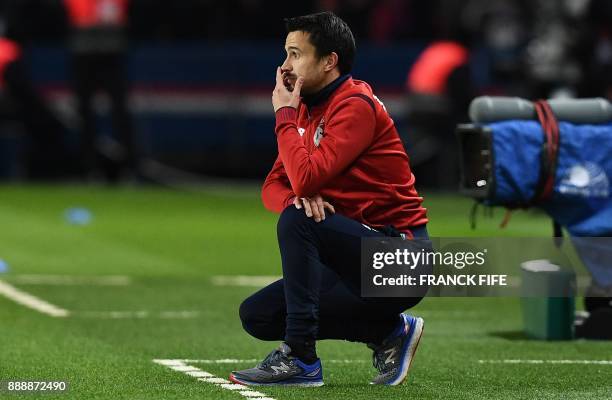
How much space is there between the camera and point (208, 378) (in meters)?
7.27

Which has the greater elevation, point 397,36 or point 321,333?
point 321,333

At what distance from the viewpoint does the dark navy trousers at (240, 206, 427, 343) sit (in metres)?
6.83

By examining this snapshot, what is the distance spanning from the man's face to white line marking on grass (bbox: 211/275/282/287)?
450 cm

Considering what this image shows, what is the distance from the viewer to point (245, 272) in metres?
12.2

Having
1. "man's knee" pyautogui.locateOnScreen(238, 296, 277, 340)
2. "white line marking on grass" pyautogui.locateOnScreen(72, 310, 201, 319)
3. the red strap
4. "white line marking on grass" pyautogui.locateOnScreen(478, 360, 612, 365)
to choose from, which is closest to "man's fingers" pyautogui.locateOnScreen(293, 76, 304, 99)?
"man's knee" pyautogui.locateOnScreen(238, 296, 277, 340)

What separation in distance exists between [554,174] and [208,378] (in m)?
2.34

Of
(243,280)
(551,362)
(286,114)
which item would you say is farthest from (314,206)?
(243,280)

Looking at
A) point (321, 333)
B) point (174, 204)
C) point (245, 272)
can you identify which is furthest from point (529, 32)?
point (321, 333)

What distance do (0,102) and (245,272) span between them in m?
8.79

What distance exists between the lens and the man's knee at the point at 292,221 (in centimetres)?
682

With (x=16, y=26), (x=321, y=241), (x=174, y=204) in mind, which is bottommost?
(x=174, y=204)

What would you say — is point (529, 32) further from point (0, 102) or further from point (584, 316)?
point (584, 316)

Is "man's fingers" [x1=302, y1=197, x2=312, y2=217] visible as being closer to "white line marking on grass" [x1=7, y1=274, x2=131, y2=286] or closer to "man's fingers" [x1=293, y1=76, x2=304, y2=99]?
"man's fingers" [x1=293, y1=76, x2=304, y2=99]

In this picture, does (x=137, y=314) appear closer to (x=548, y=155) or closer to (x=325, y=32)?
(x=548, y=155)
